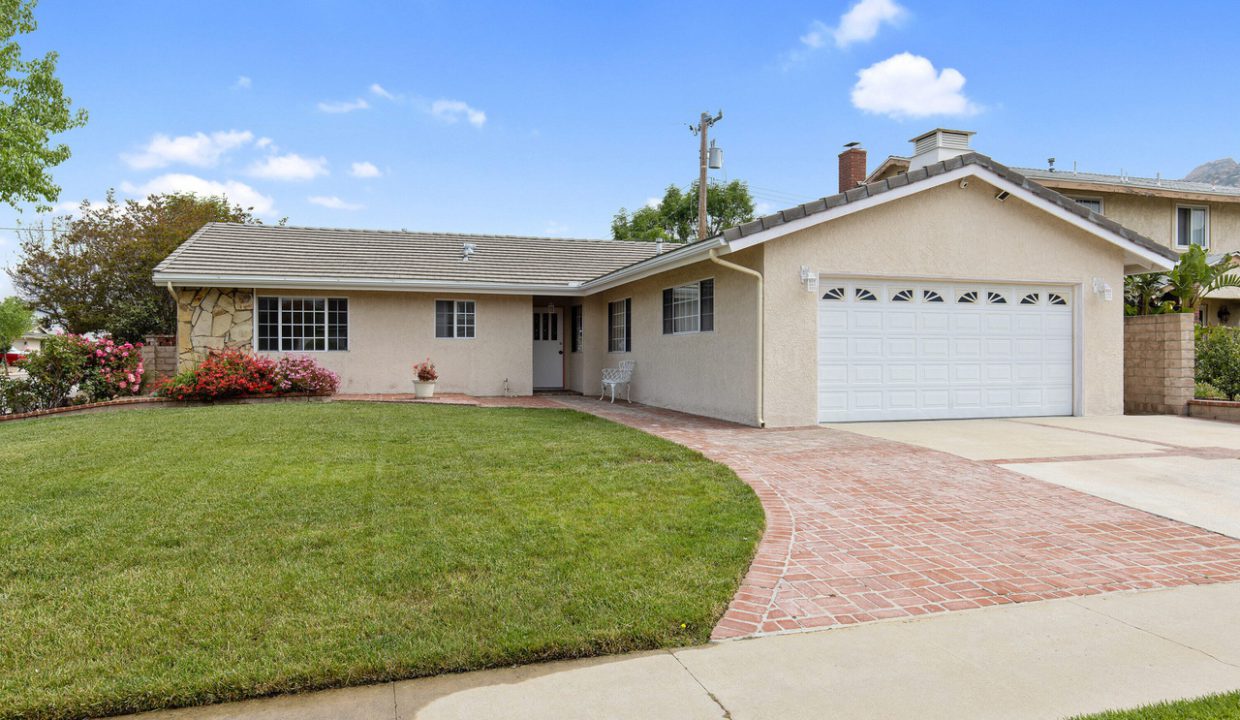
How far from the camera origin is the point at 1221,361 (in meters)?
14.0

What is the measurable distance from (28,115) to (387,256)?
866cm

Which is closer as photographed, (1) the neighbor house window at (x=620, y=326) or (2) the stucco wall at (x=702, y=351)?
A: (2) the stucco wall at (x=702, y=351)

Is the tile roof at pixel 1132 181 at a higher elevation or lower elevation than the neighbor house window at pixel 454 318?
higher

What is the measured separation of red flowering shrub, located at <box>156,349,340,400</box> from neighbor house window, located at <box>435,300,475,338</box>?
2.68 meters

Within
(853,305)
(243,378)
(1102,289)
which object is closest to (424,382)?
(243,378)

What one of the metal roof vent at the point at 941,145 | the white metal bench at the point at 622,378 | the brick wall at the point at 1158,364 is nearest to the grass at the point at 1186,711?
the metal roof vent at the point at 941,145

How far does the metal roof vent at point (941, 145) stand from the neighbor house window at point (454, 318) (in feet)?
32.1

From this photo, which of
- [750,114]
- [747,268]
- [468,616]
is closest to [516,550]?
[468,616]

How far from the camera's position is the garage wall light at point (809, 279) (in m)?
10.8

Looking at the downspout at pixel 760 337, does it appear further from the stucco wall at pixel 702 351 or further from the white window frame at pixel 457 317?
the white window frame at pixel 457 317

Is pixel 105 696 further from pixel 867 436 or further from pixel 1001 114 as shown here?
pixel 1001 114

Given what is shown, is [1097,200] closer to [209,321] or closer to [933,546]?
[933,546]

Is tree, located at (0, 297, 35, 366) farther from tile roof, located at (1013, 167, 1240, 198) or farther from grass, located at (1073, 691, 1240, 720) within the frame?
tile roof, located at (1013, 167, 1240, 198)

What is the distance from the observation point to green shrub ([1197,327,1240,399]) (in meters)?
13.8
